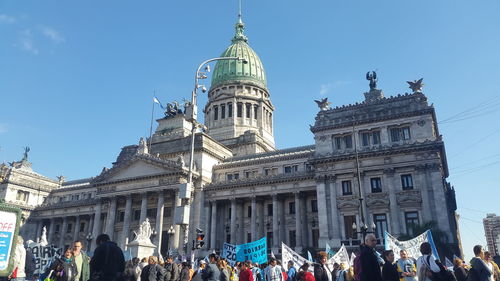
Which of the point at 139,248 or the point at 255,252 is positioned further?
the point at 139,248

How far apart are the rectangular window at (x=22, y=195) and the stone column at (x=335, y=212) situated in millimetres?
60798

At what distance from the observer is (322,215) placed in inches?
1715

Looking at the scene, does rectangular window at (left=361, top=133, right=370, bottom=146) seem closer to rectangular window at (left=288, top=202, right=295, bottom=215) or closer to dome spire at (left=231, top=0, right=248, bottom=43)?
rectangular window at (left=288, top=202, right=295, bottom=215)

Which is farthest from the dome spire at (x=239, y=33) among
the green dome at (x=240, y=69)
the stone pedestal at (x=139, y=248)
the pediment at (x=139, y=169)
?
the stone pedestal at (x=139, y=248)

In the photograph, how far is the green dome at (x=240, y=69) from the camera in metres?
81.8

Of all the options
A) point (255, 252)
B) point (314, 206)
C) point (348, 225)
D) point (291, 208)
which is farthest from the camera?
point (291, 208)

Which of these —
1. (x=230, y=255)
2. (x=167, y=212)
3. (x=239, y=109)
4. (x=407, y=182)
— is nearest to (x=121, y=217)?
(x=167, y=212)

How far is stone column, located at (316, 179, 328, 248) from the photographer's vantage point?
4238 centimetres

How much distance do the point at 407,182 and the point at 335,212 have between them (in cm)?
851

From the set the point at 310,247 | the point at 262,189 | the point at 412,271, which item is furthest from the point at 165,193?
the point at 412,271

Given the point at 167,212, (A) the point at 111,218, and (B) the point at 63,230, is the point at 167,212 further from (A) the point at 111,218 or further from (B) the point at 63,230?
(B) the point at 63,230

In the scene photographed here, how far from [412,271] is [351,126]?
111 ft

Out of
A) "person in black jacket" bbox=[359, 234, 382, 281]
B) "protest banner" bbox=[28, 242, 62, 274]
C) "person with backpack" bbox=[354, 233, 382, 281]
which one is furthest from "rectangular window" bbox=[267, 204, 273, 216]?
"person in black jacket" bbox=[359, 234, 382, 281]

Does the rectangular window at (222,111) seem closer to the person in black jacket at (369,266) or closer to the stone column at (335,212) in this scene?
the stone column at (335,212)
